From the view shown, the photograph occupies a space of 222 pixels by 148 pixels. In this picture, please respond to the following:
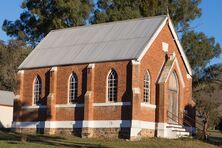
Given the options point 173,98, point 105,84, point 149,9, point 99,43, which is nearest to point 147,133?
point 105,84

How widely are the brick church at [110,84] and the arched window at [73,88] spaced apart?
8 cm

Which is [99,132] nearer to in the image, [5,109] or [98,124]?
[98,124]

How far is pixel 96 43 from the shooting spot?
139 ft

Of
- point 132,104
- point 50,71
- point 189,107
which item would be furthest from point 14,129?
point 189,107

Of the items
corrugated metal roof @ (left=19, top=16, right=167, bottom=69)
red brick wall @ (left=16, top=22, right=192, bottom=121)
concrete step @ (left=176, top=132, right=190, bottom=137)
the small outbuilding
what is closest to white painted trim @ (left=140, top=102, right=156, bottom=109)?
red brick wall @ (left=16, top=22, right=192, bottom=121)

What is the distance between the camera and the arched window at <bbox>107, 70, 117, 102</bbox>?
38.5 metres

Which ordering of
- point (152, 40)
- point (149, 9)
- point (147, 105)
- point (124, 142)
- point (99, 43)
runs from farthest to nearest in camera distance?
point (149, 9), point (99, 43), point (152, 40), point (147, 105), point (124, 142)

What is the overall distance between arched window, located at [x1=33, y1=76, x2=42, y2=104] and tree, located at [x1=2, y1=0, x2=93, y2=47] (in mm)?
18963

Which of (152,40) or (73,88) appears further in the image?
(73,88)

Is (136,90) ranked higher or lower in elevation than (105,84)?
lower

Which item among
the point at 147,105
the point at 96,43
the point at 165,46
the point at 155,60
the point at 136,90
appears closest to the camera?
the point at 136,90

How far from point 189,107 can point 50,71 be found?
12520 millimetres

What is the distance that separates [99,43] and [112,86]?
511cm

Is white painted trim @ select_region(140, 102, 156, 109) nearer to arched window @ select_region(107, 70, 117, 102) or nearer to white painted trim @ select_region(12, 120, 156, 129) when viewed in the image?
white painted trim @ select_region(12, 120, 156, 129)
